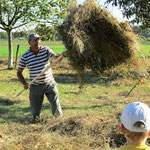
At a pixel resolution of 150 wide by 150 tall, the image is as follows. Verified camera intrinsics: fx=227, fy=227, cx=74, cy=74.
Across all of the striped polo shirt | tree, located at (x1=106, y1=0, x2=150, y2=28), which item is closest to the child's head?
the striped polo shirt

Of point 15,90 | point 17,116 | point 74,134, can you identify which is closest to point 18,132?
point 74,134

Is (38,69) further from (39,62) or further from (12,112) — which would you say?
(12,112)

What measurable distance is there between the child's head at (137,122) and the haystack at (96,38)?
6.03 ft

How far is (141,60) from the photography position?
12.9 feet

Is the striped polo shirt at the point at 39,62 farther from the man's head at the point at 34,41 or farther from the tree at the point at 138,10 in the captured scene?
the tree at the point at 138,10

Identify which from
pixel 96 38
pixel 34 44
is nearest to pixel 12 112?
pixel 34 44

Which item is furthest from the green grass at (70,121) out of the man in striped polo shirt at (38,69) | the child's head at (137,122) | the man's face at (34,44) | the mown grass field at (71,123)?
the child's head at (137,122)

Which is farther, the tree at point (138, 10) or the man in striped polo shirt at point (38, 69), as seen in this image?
the tree at point (138, 10)

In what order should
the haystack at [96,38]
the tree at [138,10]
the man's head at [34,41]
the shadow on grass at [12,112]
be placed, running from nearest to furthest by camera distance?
the haystack at [96,38] < the man's head at [34,41] < the shadow on grass at [12,112] < the tree at [138,10]

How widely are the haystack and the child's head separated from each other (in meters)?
1.84

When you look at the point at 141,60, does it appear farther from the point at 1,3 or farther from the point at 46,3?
the point at 1,3

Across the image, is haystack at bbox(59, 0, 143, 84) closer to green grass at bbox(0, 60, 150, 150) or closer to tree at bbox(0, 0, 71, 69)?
green grass at bbox(0, 60, 150, 150)

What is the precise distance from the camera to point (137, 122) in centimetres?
164

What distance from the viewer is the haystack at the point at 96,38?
11.4 ft
